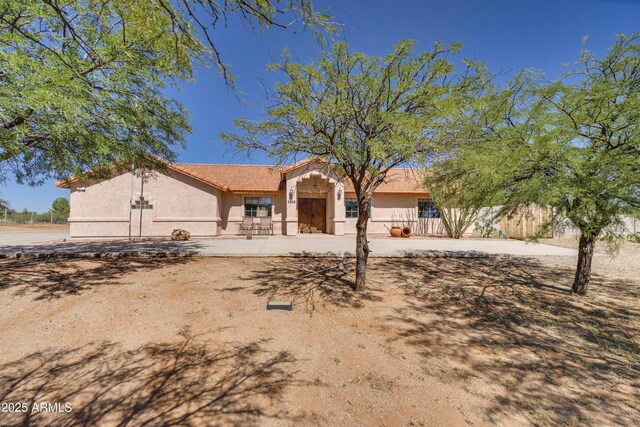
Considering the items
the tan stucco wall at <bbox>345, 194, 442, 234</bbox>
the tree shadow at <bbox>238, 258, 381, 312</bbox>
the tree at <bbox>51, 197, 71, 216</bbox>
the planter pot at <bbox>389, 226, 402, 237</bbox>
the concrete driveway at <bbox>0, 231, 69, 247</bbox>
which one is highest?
the tree at <bbox>51, 197, 71, 216</bbox>

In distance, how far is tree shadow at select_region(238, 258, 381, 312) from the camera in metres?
5.24

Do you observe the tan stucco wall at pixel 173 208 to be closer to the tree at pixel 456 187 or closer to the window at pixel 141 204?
the window at pixel 141 204

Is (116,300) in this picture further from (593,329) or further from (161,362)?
(593,329)

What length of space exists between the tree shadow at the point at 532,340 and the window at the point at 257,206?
1112cm

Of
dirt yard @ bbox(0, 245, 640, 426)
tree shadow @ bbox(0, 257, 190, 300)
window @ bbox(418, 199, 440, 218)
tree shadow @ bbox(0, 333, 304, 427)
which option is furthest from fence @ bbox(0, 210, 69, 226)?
window @ bbox(418, 199, 440, 218)

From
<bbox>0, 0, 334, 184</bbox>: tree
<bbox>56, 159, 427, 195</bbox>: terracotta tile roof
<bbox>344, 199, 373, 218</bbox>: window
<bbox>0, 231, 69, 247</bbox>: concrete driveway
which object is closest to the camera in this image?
<bbox>0, 0, 334, 184</bbox>: tree

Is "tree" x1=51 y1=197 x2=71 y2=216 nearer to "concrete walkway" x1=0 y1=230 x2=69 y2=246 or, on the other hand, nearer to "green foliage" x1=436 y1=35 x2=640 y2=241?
"concrete walkway" x1=0 y1=230 x2=69 y2=246

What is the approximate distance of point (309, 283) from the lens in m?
6.20

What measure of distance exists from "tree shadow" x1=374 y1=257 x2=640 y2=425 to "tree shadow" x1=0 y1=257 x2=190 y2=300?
270 inches

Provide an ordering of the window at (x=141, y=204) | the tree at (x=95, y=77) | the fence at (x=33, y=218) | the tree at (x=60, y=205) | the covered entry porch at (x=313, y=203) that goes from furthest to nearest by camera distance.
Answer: the tree at (x=60, y=205) → the fence at (x=33, y=218) → the covered entry porch at (x=313, y=203) → the window at (x=141, y=204) → the tree at (x=95, y=77)

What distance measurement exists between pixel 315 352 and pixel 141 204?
15197mm

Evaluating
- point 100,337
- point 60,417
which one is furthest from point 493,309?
point 100,337

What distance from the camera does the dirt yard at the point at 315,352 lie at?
248cm

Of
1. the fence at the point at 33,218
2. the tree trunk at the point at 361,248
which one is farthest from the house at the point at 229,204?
the fence at the point at 33,218
